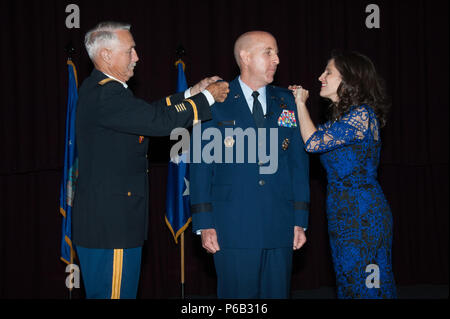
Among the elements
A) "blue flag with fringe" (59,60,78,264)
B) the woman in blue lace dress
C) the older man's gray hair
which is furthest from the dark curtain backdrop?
the woman in blue lace dress

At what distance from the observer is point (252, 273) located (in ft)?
7.75

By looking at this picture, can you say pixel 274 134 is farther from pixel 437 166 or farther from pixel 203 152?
pixel 437 166

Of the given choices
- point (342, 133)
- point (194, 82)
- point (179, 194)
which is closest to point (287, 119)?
point (342, 133)

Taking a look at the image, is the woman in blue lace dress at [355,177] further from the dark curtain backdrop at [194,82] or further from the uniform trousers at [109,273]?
the dark curtain backdrop at [194,82]

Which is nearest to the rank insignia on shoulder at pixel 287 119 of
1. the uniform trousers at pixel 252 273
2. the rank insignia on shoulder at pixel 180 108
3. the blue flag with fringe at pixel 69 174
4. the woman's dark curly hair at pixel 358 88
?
the woman's dark curly hair at pixel 358 88

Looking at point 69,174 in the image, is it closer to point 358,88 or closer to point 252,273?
point 252,273

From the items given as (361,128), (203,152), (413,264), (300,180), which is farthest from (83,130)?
(413,264)

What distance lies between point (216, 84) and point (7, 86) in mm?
2634

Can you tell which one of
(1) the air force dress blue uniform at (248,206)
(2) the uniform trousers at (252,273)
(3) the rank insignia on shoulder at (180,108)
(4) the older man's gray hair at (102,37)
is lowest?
(2) the uniform trousers at (252,273)

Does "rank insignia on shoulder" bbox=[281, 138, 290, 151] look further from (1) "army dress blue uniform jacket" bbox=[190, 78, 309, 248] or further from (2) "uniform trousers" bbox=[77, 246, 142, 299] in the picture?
(2) "uniform trousers" bbox=[77, 246, 142, 299]

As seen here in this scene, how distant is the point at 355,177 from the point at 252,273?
77 cm

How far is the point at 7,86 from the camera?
4.34 m

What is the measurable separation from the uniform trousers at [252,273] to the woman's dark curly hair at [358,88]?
864 mm

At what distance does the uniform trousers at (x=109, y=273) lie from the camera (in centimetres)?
231
